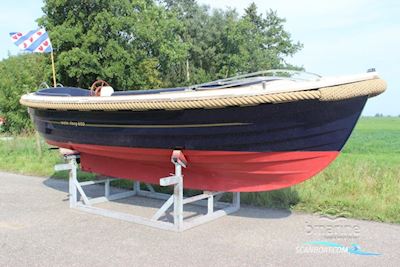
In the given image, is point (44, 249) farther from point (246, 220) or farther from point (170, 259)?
point (246, 220)

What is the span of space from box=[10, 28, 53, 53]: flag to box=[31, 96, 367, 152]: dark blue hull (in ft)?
10.2

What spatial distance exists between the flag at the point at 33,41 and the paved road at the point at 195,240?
3.08 metres

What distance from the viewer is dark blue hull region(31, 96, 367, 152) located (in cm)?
433

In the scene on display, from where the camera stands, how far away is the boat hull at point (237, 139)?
4.39 m

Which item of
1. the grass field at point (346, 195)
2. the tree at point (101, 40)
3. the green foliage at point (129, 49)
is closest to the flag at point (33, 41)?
the grass field at point (346, 195)

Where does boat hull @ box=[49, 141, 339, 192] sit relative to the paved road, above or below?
above

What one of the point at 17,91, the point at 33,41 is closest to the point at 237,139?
the point at 33,41

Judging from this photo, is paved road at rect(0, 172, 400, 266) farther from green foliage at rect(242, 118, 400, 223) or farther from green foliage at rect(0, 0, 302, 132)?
green foliage at rect(0, 0, 302, 132)

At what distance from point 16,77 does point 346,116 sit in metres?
23.9

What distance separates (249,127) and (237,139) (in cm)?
20

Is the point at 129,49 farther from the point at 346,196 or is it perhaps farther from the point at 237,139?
the point at 237,139

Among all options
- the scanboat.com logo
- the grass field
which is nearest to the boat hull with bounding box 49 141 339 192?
the scanboat.com logo

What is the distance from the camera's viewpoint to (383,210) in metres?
5.22

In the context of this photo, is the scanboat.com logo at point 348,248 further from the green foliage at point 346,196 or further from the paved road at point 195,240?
the green foliage at point 346,196
